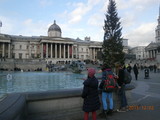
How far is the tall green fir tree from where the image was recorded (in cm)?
3206

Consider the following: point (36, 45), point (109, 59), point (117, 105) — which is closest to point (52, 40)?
point (36, 45)

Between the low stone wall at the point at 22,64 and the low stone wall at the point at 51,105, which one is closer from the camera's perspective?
the low stone wall at the point at 51,105

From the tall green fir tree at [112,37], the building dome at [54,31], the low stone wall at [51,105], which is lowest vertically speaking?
the low stone wall at [51,105]

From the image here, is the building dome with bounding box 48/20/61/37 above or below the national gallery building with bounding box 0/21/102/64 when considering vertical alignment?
above

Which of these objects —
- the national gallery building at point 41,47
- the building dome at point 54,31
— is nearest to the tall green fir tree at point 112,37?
the national gallery building at point 41,47

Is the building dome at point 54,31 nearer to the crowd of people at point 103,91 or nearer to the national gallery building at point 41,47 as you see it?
the national gallery building at point 41,47

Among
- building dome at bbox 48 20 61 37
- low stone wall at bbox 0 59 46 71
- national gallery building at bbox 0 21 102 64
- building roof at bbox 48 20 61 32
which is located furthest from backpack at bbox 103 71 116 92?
building roof at bbox 48 20 61 32

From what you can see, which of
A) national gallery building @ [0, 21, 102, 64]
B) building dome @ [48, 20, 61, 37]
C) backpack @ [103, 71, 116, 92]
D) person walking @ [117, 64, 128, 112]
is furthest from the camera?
building dome @ [48, 20, 61, 37]

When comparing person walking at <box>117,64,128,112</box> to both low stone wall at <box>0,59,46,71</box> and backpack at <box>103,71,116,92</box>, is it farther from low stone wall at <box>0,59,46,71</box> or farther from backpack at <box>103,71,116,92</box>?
low stone wall at <box>0,59,46,71</box>

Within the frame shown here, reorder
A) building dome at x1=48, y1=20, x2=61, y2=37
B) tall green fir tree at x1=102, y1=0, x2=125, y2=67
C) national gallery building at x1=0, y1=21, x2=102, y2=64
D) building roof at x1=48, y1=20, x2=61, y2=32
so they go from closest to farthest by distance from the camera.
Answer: tall green fir tree at x1=102, y1=0, x2=125, y2=67 < national gallery building at x1=0, y1=21, x2=102, y2=64 < building dome at x1=48, y1=20, x2=61, y2=37 < building roof at x1=48, y1=20, x2=61, y2=32

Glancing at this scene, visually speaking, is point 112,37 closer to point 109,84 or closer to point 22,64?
point 109,84

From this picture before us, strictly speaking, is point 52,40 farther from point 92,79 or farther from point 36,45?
point 92,79

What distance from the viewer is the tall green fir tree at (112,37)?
105ft

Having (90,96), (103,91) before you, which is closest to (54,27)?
(103,91)
